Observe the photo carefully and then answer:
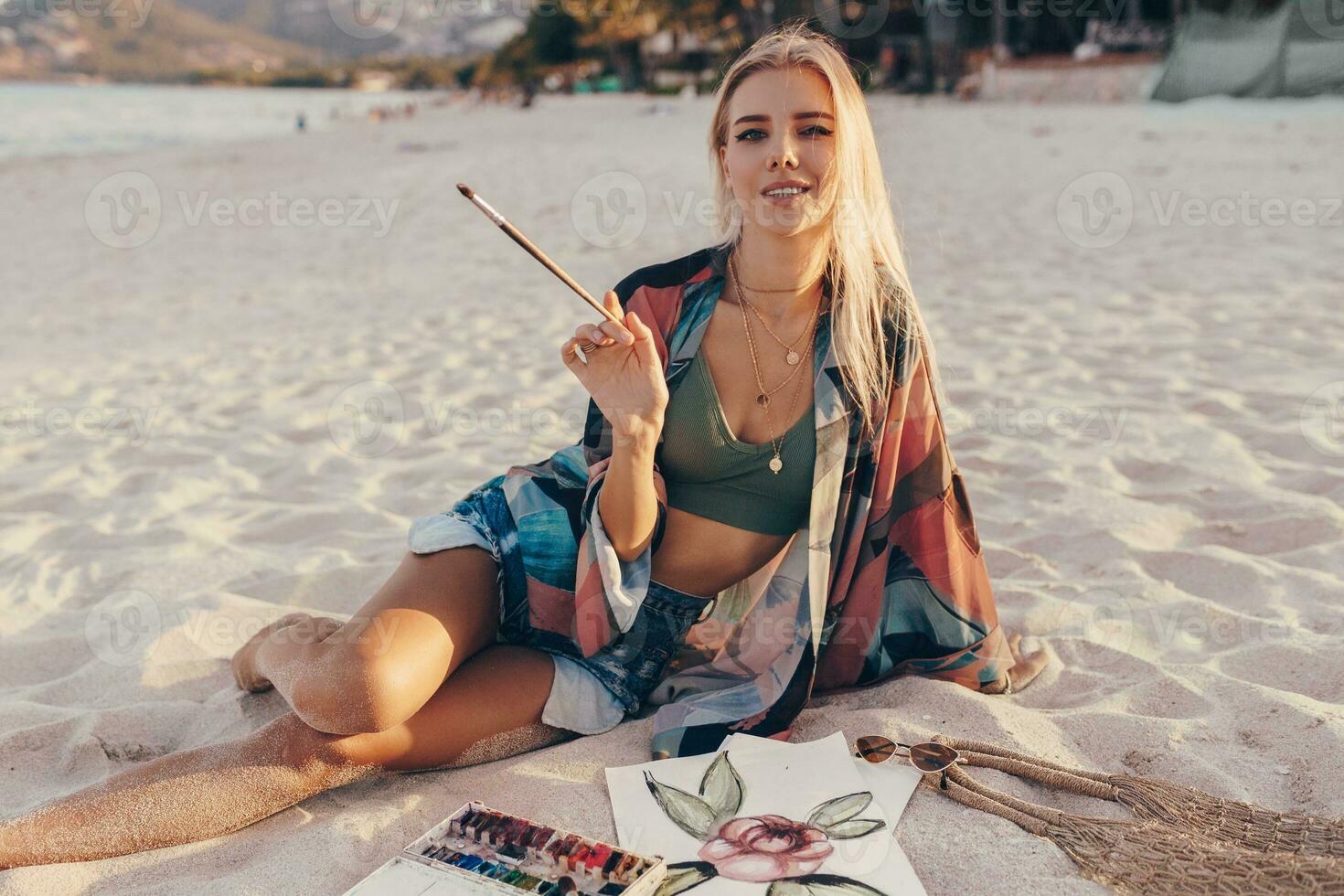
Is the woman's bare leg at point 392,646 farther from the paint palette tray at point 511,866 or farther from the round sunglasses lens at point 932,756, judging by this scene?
the round sunglasses lens at point 932,756

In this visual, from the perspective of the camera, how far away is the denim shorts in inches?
85.2

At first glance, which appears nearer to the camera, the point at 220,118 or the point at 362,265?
the point at 362,265

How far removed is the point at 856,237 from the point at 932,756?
1067mm

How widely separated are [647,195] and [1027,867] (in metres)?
9.21

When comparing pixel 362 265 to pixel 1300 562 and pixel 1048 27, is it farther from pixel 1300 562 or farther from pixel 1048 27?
pixel 1048 27

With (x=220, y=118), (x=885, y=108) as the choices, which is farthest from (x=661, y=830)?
(x=220, y=118)

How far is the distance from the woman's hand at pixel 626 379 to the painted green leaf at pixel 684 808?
0.66 metres

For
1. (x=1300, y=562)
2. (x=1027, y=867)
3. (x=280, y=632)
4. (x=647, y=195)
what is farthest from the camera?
(x=647, y=195)

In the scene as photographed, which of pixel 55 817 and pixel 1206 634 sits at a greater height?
pixel 55 817

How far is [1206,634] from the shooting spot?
2479 mm

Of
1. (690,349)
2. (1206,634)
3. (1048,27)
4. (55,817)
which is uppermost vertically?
(1048,27)

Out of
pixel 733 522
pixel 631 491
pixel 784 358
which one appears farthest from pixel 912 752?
pixel 784 358

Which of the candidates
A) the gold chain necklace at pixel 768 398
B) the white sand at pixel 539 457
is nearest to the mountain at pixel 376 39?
the white sand at pixel 539 457

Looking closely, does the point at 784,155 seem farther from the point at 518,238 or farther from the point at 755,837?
the point at 755,837
